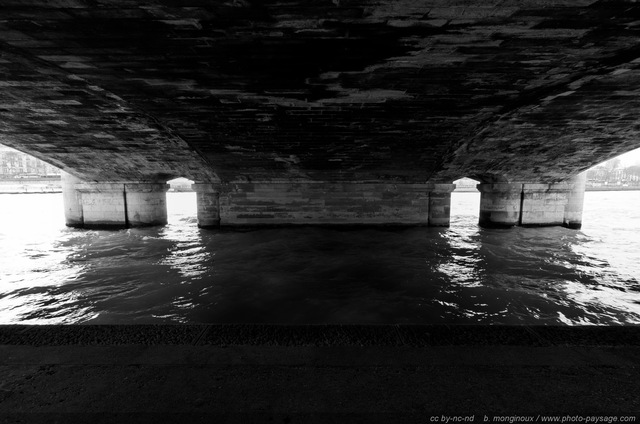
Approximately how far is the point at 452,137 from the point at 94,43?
818cm

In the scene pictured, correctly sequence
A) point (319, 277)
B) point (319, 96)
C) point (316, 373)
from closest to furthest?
point (316, 373) < point (319, 96) < point (319, 277)

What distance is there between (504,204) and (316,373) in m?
14.1

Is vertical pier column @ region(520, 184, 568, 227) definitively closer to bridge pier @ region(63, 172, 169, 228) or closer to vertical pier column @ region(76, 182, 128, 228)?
bridge pier @ region(63, 172, 169, 228)

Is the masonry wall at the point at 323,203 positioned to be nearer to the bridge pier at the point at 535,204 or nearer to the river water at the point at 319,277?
the river water at the point at 319,277

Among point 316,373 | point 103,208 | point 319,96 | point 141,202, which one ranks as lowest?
point 316,373

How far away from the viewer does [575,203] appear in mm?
13719

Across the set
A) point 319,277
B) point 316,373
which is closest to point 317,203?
point 319,277

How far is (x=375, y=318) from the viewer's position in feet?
15.5

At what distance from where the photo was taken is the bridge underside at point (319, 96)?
3.54 meters

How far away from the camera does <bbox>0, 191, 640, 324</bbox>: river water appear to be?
4.91 metres

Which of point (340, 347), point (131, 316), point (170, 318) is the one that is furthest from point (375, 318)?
point (131, 316)

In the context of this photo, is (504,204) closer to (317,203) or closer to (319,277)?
(317,203)

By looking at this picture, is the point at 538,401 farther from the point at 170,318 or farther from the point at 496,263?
the point at 496,263

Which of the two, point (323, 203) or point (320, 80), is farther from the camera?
point (323, 203)
